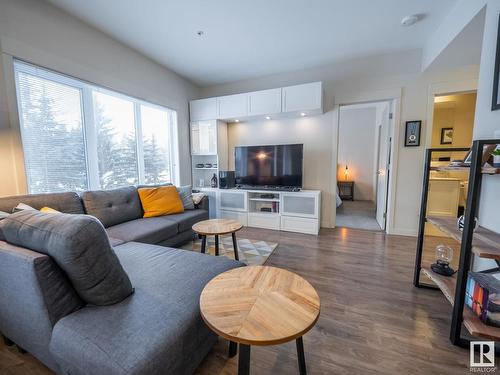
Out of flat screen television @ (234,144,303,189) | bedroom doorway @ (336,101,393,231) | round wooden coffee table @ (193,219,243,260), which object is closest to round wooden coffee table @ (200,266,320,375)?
round wooden coffee table @ (193,219,243,260)

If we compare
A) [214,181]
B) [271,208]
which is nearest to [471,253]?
[271,208]

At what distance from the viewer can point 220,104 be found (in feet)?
12.6

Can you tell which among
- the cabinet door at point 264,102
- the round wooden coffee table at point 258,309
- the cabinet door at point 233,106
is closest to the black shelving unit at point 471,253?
the round wooden coffee table at point 258,309

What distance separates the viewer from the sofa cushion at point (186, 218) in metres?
2.68

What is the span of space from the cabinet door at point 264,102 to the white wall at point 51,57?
1.57 m

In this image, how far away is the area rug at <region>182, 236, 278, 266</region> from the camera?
8.32 feet

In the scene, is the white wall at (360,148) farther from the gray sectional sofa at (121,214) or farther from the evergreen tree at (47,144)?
the evergreen tree at (47,144)

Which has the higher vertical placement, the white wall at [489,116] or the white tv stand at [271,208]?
the white wall at [489,116]

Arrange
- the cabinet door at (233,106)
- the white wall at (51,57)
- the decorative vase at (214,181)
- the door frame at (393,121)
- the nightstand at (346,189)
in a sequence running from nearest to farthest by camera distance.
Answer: the white wall at (51,57) → the door frame at (393,121) → the cabinet door at (233,106) → the decorative vase at (214,181) → the nightstand at (346,189)

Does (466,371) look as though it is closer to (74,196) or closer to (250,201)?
(250,201)

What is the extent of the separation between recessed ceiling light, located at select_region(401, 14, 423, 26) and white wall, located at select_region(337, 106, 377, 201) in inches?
147

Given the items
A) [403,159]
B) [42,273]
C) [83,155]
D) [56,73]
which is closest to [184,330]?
[42,273]

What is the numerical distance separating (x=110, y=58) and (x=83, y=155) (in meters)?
1.26

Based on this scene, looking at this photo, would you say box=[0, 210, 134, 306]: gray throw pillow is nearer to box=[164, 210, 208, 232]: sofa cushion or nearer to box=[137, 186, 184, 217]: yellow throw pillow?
box=[164, 210, 208, 232]: sofa cushion
